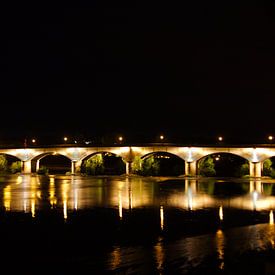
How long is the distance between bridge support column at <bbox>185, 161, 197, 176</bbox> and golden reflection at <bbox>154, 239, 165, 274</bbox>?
41.8 metres

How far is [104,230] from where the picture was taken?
17.5 meters

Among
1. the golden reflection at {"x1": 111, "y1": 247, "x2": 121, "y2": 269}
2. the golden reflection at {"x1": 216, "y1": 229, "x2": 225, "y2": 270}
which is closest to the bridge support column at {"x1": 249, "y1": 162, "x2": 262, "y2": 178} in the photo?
the golden reflection at {"x1": 216, "y1": 229, "x2": 225, "y2": 270}

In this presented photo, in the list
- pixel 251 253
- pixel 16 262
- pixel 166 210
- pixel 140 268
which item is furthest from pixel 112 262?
pixel 166 210

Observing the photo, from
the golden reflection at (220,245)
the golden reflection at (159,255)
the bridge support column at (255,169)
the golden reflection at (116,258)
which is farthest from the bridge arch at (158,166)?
the golden reflection at (116,258)

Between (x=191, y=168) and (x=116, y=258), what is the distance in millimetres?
44351

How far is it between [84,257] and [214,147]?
44513mm

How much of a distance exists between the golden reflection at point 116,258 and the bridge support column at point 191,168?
4309cm

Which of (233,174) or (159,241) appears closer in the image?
(159,241)

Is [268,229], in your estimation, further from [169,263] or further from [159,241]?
[169,263]

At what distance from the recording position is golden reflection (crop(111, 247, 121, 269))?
12.5 m

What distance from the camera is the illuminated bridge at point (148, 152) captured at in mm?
54000

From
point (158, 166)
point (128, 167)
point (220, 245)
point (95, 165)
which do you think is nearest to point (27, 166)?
point (95, 165)

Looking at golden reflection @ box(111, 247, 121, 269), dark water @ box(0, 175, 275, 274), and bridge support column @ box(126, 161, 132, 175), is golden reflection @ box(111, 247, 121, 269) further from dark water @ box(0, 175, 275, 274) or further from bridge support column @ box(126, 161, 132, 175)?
bridge support column @ box(126, 161, 132, 175)

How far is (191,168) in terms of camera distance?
2245 inches
